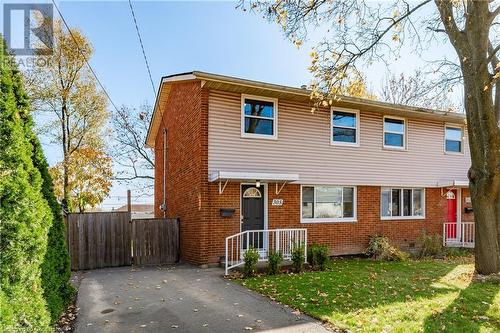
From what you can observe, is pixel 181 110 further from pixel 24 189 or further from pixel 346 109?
pixel 24 189

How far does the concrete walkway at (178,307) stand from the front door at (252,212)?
2.32m

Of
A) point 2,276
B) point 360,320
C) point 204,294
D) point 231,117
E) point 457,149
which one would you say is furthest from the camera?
point 457,149

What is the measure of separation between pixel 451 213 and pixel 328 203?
7080mm

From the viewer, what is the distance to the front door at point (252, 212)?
11297 mm

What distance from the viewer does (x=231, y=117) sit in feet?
36.6

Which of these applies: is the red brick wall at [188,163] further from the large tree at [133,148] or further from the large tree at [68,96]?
the large tree at [133,148]

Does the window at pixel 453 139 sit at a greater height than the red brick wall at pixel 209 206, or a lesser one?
greater

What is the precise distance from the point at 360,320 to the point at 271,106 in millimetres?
7848

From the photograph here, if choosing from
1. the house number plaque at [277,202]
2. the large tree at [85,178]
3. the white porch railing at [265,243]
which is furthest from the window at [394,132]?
the large tree at [85,178]

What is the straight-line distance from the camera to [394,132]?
1437cm

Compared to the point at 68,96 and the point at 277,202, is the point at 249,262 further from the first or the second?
the point at 68,96

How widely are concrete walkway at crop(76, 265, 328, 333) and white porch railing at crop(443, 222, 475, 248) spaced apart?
36.8ft

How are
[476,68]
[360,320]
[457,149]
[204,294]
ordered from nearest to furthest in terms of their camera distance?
[360,320] → [204,294] → [476,68] → [457,149]

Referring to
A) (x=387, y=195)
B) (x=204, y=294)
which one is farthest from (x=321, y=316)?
(x=387, y=195)
